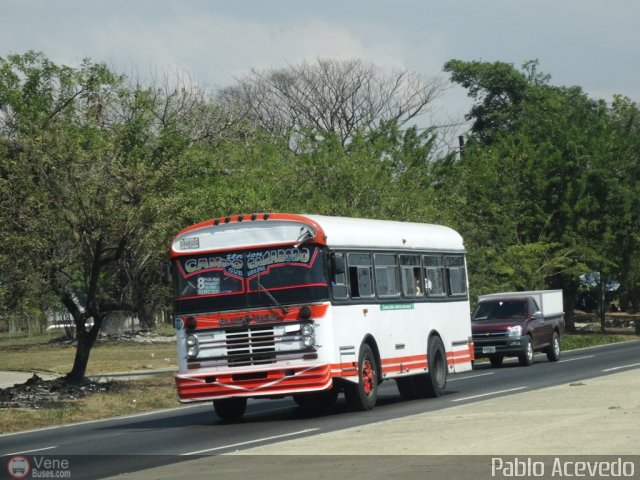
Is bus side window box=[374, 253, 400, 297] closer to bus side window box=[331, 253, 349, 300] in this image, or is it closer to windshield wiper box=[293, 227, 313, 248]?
bus side window box=[331, 253, 349, 300]

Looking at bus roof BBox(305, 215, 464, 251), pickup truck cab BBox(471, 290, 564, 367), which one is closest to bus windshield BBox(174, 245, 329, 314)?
bus roof BBox(305, 215, 464, 251)

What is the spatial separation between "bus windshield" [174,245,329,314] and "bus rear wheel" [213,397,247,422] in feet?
5.84

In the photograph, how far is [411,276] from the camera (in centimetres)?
2455

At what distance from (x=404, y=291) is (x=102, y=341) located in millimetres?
31286

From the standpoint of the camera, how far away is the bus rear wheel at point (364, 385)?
21.5m

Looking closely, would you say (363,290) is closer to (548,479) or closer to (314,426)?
(314,426)

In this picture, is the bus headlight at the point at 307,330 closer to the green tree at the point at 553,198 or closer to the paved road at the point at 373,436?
the paved road at the point at 373,436

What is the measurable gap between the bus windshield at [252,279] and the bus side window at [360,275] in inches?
41.5

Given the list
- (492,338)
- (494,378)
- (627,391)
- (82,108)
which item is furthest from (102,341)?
(627,391)

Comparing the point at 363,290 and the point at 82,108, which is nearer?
the point at 363,290

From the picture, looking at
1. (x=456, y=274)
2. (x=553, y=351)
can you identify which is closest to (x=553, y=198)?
(x=553, y=351)

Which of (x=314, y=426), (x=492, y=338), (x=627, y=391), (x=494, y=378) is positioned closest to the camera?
(x=314, y=426)

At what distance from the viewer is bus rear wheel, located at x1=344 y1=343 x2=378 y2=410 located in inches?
848

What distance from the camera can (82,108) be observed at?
128 feet
